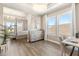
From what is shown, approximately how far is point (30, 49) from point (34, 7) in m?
1.05

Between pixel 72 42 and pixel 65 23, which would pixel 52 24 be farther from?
pixel 72 42

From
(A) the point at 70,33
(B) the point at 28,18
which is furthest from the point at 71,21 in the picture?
(B) the point at 28,18

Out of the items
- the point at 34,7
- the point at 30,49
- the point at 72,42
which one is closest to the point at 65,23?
the point at 72,42

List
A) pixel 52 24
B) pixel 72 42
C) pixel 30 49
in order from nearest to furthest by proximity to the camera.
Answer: pixel 72 42 → pixel 30 49 → pixel 52 24

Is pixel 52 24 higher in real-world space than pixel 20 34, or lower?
higher

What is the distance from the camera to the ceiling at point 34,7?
2.10 meters

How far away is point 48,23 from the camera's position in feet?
7.54

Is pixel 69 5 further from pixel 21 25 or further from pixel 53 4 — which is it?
pixel 21 25

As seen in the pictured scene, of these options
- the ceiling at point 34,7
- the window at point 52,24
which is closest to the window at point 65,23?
the window at point 52,24

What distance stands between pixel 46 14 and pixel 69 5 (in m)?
0.59

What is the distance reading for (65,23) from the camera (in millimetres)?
2160

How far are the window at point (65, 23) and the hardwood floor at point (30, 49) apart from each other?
0.42 metres

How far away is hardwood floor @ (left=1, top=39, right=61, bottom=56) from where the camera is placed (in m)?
2.07

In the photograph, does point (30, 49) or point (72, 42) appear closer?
point (72, 42)
